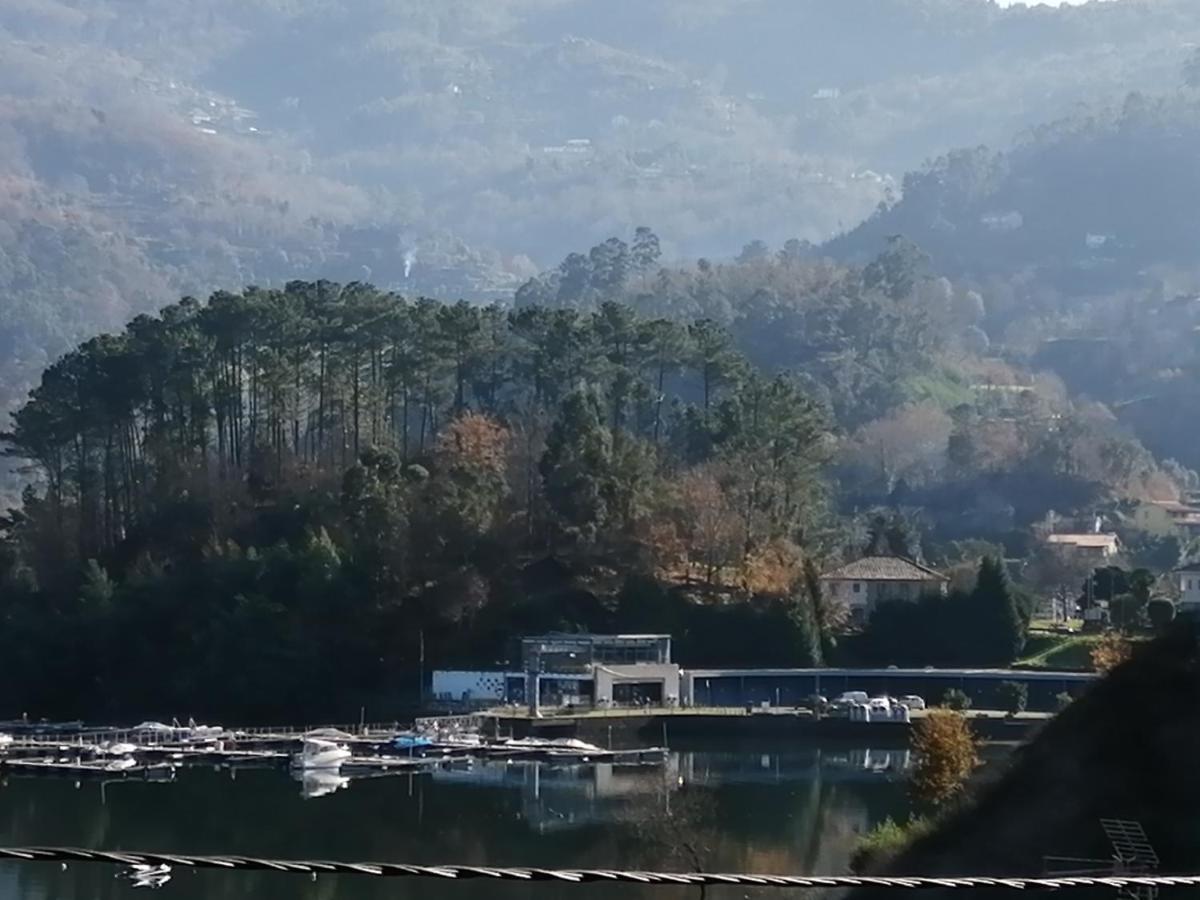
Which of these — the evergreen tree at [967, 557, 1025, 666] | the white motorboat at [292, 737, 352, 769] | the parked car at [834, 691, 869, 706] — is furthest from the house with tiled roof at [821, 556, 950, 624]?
the white motorboat at [292, 737, 352, 769]

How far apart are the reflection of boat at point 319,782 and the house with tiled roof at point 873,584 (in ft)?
47.6

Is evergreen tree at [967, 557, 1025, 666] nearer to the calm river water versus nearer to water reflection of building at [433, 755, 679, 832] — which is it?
the calm river water

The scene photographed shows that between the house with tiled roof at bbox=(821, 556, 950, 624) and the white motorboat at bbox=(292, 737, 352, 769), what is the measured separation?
1356 cm

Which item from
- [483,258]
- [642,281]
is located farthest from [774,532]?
[483,258]

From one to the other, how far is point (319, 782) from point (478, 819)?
500 centimetres

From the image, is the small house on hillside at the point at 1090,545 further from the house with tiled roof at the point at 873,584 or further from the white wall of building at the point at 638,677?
the white wall of building at the point at 638,677

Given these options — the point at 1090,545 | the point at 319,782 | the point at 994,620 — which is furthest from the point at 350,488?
the point at 1090,545

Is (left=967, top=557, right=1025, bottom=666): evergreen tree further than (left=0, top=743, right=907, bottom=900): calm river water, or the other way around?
(left=967, top=557, right=1025, bottom=666): evergreen tree

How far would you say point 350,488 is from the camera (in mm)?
45438

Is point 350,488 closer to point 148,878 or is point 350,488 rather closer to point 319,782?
point 319,782

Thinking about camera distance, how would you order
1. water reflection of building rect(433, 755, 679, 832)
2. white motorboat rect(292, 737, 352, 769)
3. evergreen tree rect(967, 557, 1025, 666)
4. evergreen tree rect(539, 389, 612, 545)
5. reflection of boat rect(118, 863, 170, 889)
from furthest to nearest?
evergreen tree rect(967, 557, 1025, 666), evergreen tree rect(539, 389, 612, 545), white motorboat rect(292, 737, 352, 769), water reflection of building rect(433, 755, 679, 832), reflection of boat rect(118, 863, 170, 889)

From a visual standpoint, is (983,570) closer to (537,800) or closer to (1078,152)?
(537,800)

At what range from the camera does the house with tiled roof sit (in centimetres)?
4803

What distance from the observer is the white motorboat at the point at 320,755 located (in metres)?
37.1
